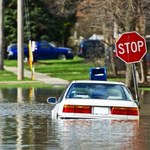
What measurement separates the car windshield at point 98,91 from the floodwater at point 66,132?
1.98ft

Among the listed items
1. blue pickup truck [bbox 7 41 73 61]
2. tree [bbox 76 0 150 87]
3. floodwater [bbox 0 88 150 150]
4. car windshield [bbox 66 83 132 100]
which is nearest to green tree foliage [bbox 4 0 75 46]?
blue pickup truck [bbox 7 41 73 61]

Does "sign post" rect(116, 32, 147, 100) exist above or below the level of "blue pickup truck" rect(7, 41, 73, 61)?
above

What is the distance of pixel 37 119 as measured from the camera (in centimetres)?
1934

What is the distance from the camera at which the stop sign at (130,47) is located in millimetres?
20609

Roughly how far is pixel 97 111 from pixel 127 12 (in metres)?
13.5

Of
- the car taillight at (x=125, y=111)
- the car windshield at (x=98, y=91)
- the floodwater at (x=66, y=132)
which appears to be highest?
the car windshield at (x=98, y=91)

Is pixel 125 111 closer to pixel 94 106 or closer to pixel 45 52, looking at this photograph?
pixel 94 106

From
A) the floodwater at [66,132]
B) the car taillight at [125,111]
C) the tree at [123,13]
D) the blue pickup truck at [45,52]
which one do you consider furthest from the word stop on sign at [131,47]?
the blue pickup truck at [45,52]

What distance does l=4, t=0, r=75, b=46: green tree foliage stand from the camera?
65.8 m

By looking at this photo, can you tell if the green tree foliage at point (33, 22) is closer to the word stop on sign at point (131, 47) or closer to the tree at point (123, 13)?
the tree at point (123, 13)

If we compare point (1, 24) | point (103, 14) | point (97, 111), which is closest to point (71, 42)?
point (1, 24)

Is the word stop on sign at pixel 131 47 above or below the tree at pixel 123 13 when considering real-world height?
below

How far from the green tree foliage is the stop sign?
44067 millimetres

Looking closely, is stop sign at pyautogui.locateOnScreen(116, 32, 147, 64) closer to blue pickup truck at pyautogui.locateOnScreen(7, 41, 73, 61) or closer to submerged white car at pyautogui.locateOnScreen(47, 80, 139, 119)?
submerged white car at pyautogui.locateOnScreen(47, 80, 139, 119)
